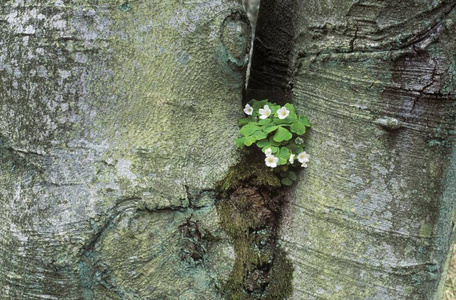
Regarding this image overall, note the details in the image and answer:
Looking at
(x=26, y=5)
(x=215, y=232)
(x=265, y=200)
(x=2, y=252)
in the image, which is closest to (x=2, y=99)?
(x=26, y=5)

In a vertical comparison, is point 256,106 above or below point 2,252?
above

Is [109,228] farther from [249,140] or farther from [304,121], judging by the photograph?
[304,121]

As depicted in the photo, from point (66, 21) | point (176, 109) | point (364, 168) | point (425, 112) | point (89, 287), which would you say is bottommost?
point (89, 287)

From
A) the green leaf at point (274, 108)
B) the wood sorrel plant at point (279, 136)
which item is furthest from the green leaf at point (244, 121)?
the green leaf at point (274, 108)

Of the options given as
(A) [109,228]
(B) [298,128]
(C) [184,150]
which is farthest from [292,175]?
(A) [109,228]

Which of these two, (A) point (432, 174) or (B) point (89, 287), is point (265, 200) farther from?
(B) point (89, 287)

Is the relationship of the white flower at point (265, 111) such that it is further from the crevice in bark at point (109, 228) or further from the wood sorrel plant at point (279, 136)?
the crevice in bark at point (109, 228)
